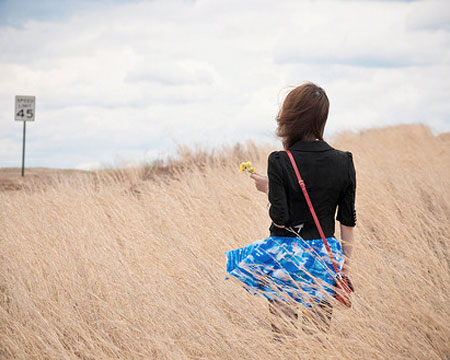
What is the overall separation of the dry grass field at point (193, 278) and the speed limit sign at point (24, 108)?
961cm

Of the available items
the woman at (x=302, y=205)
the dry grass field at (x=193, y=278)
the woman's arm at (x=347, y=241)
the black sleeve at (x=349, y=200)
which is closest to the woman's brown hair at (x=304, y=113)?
the woman at (x=302, y=205)

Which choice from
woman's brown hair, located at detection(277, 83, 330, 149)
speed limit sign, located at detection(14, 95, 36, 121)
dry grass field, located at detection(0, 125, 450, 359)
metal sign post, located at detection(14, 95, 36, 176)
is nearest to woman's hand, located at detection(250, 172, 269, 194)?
woman's brown hair, located at detection(277, 83, 330, 149)

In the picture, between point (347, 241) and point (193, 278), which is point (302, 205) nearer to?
point (347, 241)

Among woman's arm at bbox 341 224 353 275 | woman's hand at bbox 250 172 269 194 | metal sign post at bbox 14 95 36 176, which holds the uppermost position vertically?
woman's hand at bbox 250 172 269 194

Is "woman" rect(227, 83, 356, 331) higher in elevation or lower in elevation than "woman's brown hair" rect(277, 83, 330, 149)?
lower

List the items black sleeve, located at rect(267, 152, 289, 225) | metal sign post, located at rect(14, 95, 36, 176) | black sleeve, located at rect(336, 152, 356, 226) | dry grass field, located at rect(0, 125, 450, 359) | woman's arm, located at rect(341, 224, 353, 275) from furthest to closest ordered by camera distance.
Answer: metal sign post, located at rect(14, 95, 36, 176), dry grass field, located at rect(0, 125, 450, 359), woman's arm, located at rect(341, 224, 353, 275), black sleeve, located at rect(336, 152, 356, 226), black sleeve, located at rect(267, 152, 289, 225)

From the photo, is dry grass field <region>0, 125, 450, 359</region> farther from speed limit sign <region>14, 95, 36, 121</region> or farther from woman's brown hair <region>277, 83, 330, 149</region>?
speed limit sign <region>14, 95, 36, 121</region>

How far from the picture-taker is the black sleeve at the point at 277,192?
2258 millimetres

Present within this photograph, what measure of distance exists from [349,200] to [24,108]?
16.8 metres

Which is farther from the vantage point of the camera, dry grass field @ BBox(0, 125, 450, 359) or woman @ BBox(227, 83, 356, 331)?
dry grass field @ BBox(0, 125, 450, 359)

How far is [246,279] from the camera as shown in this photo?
249cm

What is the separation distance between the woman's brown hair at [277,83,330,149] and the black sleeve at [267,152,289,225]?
195 mm

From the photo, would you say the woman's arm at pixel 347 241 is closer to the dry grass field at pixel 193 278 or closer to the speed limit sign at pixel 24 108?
the dry grass field at pixel 193 278

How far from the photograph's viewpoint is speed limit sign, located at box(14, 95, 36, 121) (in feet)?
54.7
